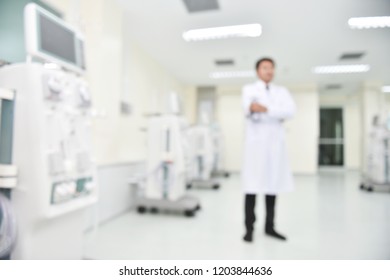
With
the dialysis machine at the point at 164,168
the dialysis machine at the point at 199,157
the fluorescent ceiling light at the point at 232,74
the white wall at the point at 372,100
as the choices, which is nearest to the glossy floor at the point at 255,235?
the dialysis machine at the point at 164,168

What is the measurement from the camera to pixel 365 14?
1316 millimetres

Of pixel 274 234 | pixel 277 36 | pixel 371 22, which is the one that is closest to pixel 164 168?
pixel 274 234

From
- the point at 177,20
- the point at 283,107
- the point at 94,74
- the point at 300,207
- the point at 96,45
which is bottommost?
the point at 300,207

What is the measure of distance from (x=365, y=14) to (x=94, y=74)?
2090mm

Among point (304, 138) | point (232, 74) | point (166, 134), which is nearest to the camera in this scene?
point (166, 134)

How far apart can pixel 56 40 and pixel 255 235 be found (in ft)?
5.74

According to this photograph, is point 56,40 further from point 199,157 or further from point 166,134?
point 199,157

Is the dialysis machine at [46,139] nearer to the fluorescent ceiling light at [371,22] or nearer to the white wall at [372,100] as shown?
the fluorescent ceiling light at [371,22]

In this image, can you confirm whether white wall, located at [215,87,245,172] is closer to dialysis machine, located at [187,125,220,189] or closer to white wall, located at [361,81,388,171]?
dialysis machine, located at [187,125,220,189]

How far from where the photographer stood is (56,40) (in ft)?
4.05

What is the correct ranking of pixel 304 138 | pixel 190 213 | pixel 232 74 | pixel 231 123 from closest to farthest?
pixel 190 213, pixel 232 74, pixel 231 123, pixel 304 138

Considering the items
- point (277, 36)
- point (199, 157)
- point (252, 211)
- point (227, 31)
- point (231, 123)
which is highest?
point (277, 36)
